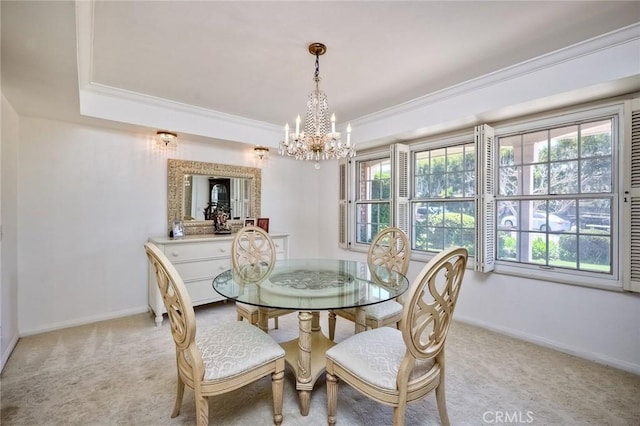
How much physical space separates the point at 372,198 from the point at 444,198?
1088 mm

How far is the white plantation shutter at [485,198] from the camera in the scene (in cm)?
288

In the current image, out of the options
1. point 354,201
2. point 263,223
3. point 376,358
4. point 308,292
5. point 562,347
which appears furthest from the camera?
point 354,201

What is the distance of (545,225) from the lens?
2.71 m

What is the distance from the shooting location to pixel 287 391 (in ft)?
6.32

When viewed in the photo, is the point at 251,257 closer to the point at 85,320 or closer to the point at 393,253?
the point at 393,253

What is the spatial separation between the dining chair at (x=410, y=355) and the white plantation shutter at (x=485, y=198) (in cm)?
171

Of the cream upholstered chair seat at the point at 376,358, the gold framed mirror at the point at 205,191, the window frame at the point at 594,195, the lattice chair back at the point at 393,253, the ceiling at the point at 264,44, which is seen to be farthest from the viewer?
the gold framed mirror at the point at 205,191

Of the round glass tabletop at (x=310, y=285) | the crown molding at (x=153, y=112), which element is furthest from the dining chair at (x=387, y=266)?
the crown molding at (x=153, y=112)

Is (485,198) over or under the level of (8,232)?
over

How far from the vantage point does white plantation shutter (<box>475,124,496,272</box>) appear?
113 inches

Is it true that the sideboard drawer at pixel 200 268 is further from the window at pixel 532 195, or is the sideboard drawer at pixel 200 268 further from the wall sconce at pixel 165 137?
the window at pixel 532 195

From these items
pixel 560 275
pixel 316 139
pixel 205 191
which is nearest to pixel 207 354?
pixel 316 139

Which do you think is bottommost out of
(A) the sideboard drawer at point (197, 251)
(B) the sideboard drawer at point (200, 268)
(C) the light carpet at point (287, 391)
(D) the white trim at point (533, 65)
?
(C) the light carpet at point (287, 391)

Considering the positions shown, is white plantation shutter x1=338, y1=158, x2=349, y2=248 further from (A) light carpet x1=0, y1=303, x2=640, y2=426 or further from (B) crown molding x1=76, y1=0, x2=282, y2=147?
(A) light carpet x1=0, y1=303, x2=640, y2=426
